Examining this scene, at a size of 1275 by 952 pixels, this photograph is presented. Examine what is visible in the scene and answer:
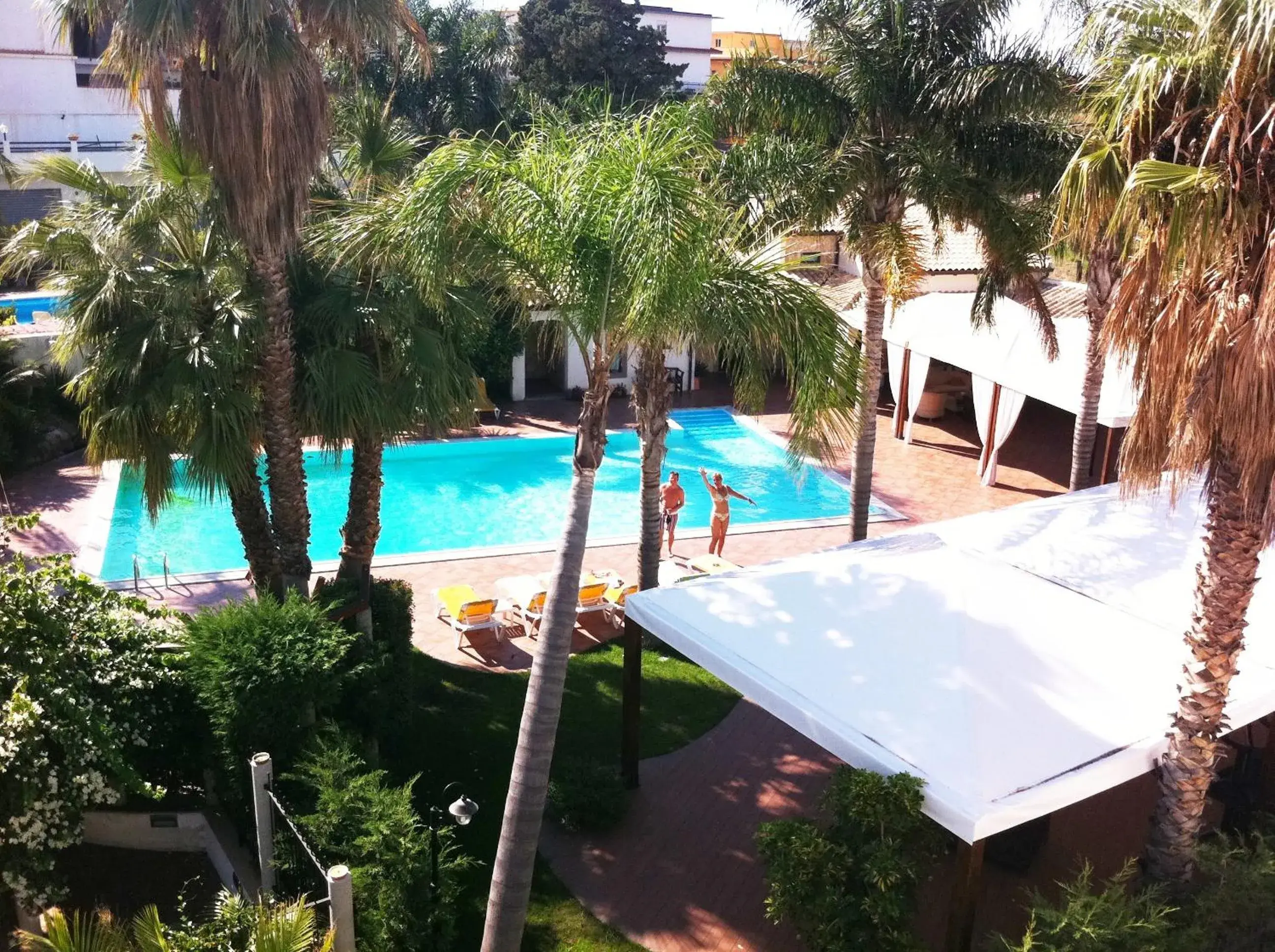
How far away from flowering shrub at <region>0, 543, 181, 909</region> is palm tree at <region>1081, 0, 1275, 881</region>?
7549 mm

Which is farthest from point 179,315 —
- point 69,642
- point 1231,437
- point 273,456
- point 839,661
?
point 1231,437

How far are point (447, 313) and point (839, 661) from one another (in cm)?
512

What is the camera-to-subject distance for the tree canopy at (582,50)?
2766cm

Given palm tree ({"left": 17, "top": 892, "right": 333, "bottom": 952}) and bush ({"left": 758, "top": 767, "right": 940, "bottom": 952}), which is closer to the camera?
palm tree ({"left": 17, "top": 892, "right": 333, "bottom": 952})

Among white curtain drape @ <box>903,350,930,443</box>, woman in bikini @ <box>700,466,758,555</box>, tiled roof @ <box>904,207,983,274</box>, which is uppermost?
tiled roof @ <box>904,207,983,274</box>

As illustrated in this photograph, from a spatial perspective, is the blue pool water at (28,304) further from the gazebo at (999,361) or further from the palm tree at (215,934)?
the palm tree at (215,934)

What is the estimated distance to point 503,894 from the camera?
7.47m

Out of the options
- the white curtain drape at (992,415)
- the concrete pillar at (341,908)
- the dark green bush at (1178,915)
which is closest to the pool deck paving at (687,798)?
the dark green bush at (1178,915)

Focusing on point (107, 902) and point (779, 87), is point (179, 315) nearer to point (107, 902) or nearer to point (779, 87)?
point (107, 902)

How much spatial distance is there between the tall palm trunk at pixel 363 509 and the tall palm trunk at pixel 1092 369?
30.5 feet

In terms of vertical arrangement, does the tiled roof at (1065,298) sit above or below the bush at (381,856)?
above

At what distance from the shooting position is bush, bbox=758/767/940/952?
7336 mm

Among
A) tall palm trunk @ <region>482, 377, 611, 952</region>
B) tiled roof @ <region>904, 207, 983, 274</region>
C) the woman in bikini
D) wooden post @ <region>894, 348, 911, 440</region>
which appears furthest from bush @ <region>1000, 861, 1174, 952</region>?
tiled roof @ <region>904, 207, 983, 274</region>

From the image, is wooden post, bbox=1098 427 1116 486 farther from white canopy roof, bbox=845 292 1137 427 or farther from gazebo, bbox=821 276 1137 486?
white canopy roof, bbox=845 292 1137 427
